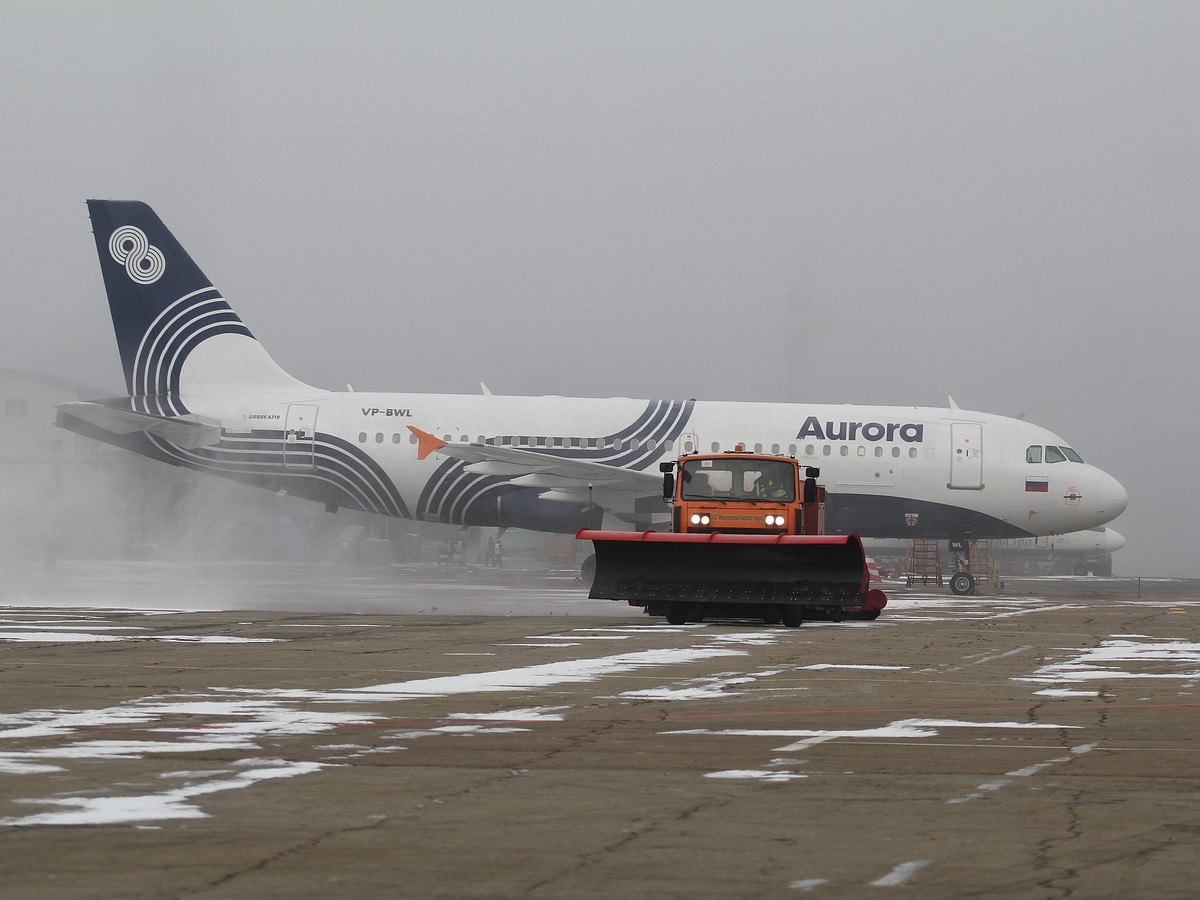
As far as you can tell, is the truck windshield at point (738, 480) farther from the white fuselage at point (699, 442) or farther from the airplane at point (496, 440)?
the white fuselage at point (699, 442)

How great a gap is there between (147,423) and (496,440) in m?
7.70

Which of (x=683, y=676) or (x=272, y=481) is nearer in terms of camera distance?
(x=683, y=676)

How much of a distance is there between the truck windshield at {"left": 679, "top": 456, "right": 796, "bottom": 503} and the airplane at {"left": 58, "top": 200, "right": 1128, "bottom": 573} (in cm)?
1094

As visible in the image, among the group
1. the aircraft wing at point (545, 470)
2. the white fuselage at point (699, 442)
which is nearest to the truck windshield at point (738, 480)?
the aircraft wing at point (545, 470)

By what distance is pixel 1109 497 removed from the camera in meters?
35.6

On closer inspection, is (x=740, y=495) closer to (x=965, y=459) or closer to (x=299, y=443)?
(x=965, y=459)

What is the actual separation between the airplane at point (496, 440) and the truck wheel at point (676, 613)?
1221 centimetres

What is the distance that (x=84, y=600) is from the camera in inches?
1033

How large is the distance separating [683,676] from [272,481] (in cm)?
2311

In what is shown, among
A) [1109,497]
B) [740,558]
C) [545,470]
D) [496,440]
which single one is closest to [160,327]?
[496,440]

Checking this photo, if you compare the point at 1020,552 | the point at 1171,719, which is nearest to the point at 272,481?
the point at 1171,719

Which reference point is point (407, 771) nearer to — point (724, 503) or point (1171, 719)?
point (1171, 719)

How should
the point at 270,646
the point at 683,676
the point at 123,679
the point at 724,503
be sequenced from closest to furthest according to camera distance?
the point at 123,679 < the point at 683,676 < the point at 270,646 < the point at 724,503

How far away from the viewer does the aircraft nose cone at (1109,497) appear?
35531 millimetres
